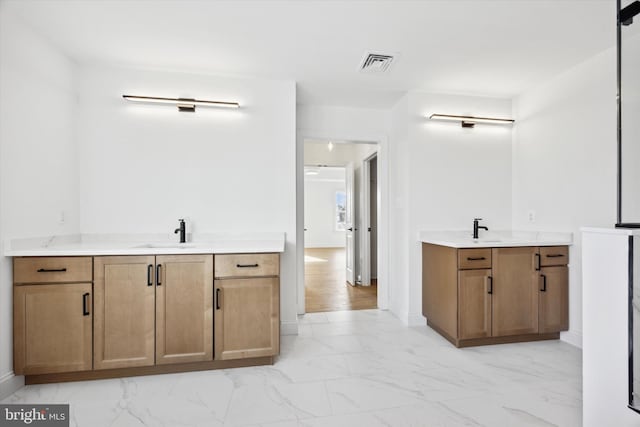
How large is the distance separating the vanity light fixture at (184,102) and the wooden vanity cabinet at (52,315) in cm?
138

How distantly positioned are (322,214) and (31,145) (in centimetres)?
941

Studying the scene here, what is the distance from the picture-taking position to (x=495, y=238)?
3.17 m

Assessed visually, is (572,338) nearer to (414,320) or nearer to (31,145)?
(414,320)

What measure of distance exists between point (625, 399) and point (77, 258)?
300 cm

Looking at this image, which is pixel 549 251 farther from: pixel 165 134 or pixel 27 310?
pixel 27 310

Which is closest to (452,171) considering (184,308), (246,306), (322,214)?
(246,306)

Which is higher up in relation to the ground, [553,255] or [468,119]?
[468,119]

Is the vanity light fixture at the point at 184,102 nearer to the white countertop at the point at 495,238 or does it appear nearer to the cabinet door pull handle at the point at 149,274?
the cabinet door pull handle at the point at 149,274

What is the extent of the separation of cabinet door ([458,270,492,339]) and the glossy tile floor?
17cm

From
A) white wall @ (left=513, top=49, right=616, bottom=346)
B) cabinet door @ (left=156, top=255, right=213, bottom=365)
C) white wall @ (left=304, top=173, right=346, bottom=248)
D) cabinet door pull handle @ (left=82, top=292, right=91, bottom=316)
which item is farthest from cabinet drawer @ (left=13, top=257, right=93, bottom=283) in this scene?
white wall @ (left=304, top=173, right=346, bottom=248)

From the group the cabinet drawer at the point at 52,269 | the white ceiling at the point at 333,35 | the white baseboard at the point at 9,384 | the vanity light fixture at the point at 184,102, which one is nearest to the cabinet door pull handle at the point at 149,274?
the cabinet drawer at the point at 52,269

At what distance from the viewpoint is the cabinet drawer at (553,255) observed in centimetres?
269

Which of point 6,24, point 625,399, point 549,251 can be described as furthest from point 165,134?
point 549,251

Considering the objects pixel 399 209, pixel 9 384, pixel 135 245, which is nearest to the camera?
pixel 9 384
